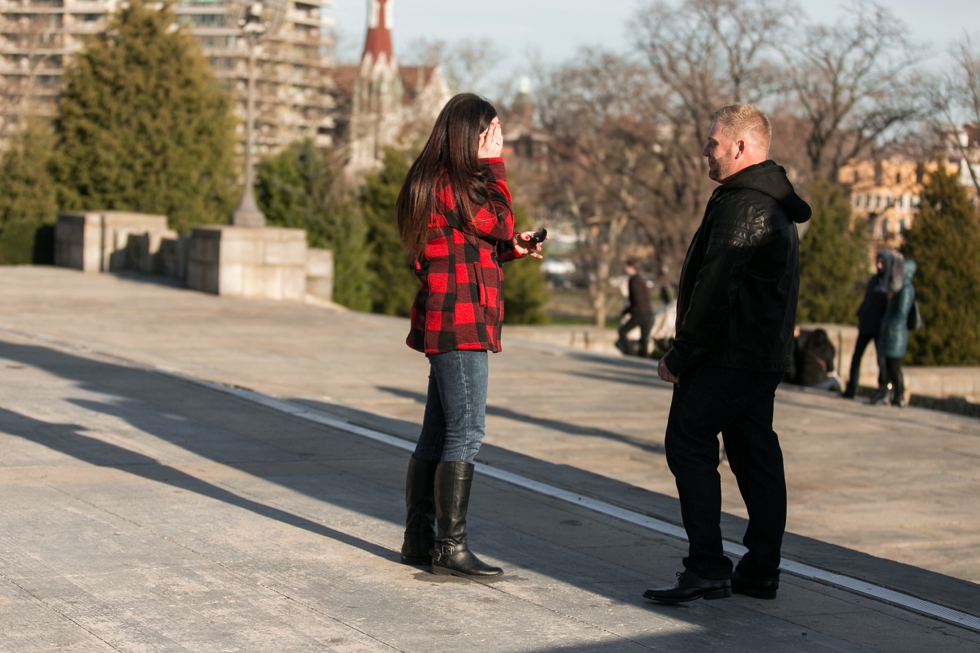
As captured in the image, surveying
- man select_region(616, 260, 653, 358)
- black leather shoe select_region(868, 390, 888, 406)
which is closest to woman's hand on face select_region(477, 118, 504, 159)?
black leather shoe select_region(868, 390, 888, 406)

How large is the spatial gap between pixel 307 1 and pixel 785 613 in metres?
127

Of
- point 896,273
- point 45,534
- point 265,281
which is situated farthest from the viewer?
point 265,281

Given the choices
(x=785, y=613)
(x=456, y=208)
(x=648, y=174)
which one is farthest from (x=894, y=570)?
(x=648, y=174)

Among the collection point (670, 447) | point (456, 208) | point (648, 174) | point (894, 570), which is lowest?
point (894, 570)

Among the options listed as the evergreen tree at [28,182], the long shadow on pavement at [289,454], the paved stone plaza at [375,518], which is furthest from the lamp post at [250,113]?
the long shadow on pavement at [289,454]

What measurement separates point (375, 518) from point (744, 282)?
2.08m

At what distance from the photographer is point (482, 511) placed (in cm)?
564

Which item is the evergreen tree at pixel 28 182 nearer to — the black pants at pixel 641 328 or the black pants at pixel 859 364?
the black pants at pixel 641 328

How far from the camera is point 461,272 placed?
14.1ft

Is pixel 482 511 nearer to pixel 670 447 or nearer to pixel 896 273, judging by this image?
pixel 670 447

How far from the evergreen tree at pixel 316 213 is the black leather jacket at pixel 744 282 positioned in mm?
20460

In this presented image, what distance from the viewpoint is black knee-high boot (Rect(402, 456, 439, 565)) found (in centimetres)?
452

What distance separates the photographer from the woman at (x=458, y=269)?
427 centimetres

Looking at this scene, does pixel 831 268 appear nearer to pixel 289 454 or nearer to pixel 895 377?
pixel 895 377
